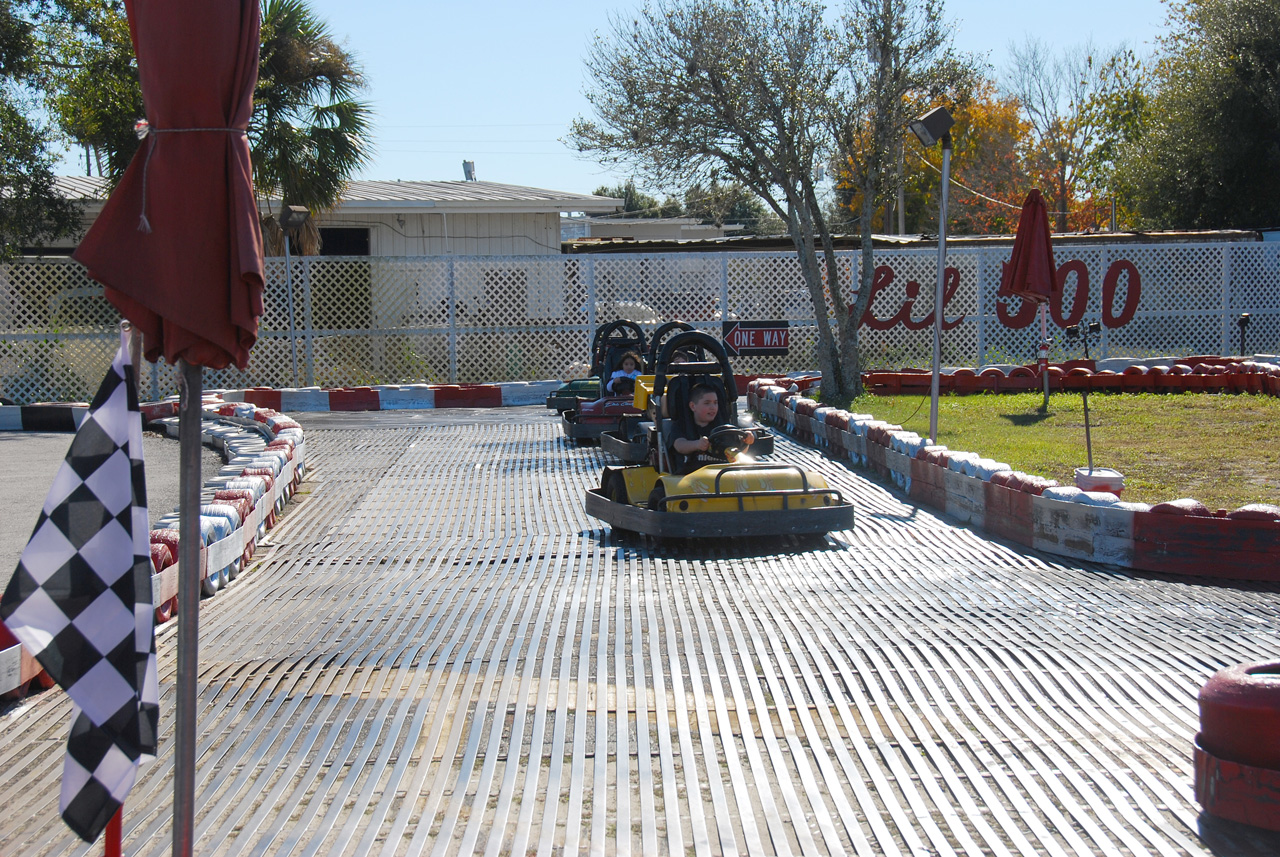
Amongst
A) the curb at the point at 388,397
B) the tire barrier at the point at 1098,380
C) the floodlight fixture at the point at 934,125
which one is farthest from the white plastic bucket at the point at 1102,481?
the curb at the point at 388,397

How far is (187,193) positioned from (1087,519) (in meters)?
5.53

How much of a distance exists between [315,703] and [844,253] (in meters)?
15.8

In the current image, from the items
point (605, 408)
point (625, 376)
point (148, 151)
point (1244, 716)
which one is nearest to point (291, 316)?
point (625, 376)

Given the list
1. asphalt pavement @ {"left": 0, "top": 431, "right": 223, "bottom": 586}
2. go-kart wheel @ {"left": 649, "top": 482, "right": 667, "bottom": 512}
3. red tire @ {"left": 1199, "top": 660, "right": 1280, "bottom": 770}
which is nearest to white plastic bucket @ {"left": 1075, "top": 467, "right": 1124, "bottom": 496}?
go-kart wheel @ {"left": 649, "top": 482, "right": 667, "bottom": 512}

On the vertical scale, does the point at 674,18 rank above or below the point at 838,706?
above

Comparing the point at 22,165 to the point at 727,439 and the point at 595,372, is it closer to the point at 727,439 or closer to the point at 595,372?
the point at 595,372

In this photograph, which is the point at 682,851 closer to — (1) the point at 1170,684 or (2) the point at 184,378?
(2) the point at 184,378

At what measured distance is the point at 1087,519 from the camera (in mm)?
6609

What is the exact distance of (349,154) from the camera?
18594 mm

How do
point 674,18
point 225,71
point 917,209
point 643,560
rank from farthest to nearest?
point 917,209 < point 674,18 < point 643,560 < point 225,71

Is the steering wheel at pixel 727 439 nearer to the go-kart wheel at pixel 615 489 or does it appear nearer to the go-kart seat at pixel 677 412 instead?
the go-kart seat at pixel 677 412

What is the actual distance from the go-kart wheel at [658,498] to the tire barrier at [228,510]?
8.21 ft

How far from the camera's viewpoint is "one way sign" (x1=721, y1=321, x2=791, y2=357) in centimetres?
1877

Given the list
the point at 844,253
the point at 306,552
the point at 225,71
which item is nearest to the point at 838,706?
the point at 225,71
